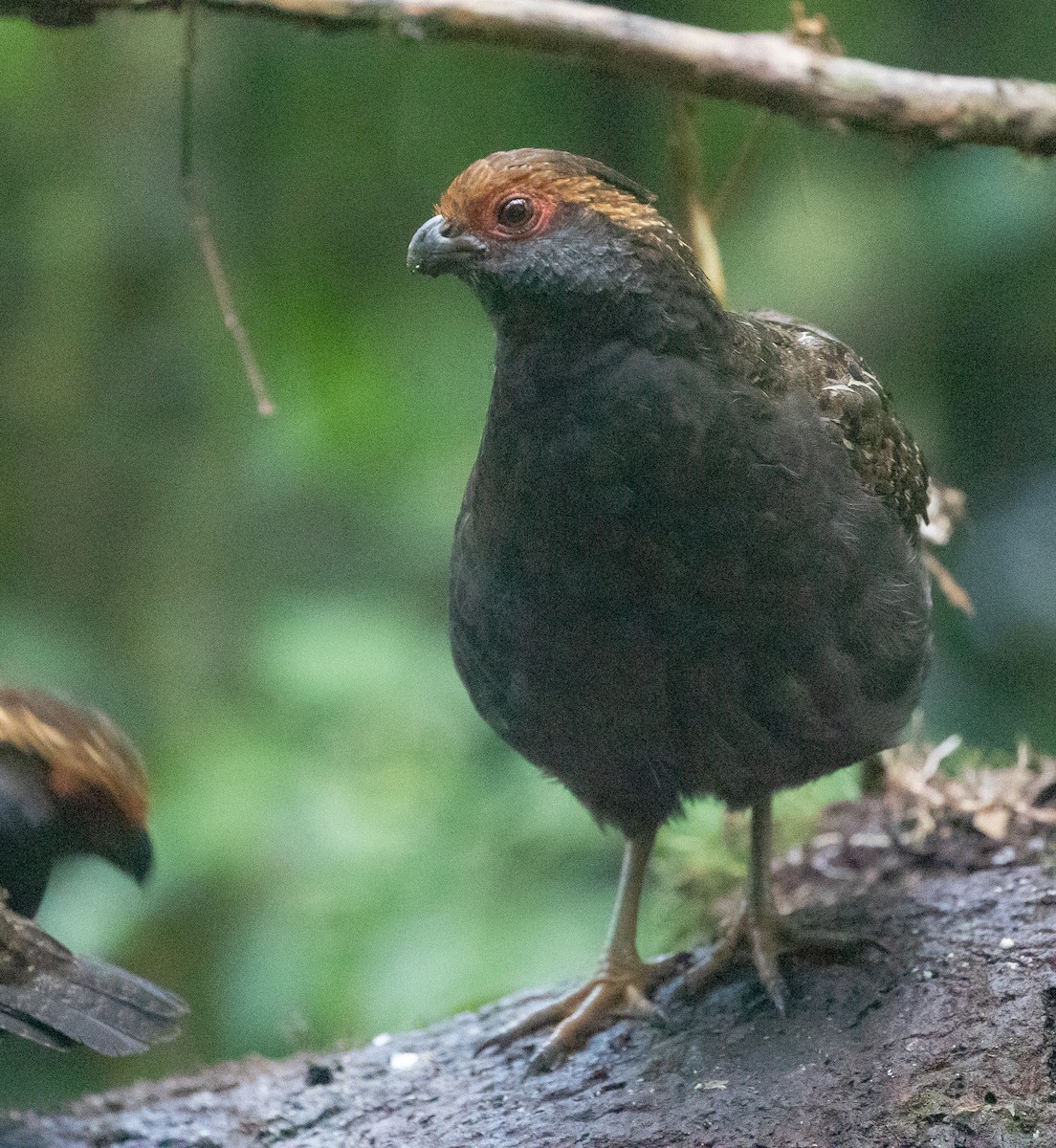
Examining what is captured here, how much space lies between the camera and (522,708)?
10.2 ft

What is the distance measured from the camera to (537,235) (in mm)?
2721

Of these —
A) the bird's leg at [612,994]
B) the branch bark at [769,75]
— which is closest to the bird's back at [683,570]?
the bird's leg at [612,994]

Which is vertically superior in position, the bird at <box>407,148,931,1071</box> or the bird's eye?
the bird's eye

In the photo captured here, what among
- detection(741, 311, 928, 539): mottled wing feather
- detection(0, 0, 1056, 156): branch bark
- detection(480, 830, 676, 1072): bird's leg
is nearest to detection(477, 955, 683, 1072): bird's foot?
detection(480, 830, 676, 1072): bird's leg

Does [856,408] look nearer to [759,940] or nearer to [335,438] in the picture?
[759,940]

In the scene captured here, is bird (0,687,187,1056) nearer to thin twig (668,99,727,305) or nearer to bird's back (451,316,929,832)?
bird's back (451,316,929,832)

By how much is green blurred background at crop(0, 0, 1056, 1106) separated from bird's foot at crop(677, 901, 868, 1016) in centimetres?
208

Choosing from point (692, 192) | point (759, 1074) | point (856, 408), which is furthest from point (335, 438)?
point (759, 1074)

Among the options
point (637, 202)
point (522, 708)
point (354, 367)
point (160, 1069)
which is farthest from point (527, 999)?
point (354, 367)

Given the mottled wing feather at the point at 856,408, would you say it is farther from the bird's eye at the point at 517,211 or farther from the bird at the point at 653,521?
the bird's eye at the point at 517,211

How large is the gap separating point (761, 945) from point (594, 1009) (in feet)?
1.57

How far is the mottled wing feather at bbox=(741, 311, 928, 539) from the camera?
3.11m

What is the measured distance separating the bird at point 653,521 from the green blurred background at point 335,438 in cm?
282

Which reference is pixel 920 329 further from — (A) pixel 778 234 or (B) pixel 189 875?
(B) pixel 189 875
